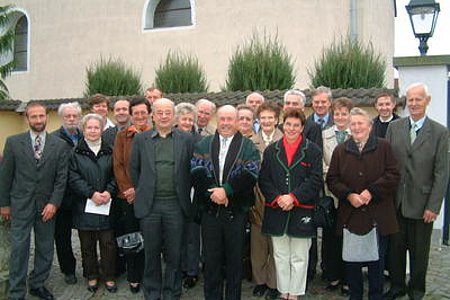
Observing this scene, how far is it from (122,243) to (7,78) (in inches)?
630

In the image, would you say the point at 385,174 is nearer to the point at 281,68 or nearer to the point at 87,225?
the point at 87,225

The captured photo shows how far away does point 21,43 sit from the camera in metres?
19.8

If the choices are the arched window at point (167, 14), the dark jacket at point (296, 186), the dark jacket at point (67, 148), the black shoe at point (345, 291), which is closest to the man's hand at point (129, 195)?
the dark jacket at point (67, 148)

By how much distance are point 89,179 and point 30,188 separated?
0.58 m

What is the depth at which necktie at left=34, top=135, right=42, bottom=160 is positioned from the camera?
16.9ft

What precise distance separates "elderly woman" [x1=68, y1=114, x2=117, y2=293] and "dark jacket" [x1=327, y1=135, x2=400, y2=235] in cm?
237

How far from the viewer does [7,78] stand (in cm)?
1911

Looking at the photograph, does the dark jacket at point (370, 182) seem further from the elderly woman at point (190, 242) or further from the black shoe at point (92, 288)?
the black shoe at point (92, 288)

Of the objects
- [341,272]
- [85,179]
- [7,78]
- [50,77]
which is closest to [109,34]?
[50,77]

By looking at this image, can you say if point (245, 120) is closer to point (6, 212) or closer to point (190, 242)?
point (190, 242)

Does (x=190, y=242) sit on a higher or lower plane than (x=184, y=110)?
lower

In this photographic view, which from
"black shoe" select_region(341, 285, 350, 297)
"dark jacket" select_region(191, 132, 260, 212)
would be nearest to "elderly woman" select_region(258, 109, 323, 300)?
"dark jacket" select_region(191, 132, 260, 212)

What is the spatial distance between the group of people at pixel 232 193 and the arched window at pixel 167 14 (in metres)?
11.5

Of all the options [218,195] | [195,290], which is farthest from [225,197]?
[195,290]
